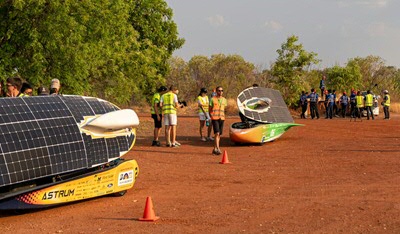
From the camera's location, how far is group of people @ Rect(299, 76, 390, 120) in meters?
34.7

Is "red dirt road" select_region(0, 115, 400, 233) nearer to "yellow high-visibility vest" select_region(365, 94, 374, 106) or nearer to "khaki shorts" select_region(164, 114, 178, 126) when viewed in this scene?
"khaki shorts" select_region(164, 114, 178, 126)

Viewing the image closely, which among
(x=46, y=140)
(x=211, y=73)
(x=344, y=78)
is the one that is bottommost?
(x=46, y=140)

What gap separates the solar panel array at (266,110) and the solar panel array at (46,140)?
366 inches

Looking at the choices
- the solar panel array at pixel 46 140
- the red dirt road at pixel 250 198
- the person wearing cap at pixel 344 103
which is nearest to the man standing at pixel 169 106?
the red dirt road at pixel 250 198

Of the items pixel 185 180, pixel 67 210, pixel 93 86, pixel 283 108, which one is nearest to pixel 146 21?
pixel 93 86

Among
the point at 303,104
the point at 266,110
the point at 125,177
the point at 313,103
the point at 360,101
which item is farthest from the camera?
the point at 303,104

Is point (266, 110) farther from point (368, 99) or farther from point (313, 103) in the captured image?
point (313, 103)

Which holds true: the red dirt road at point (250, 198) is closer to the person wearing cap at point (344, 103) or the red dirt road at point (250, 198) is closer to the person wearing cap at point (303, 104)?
the person wearing cap at point (303, 104)

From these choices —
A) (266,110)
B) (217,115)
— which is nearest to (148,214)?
(217,115)

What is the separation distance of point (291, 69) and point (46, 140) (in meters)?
32.8

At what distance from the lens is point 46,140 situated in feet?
30.5

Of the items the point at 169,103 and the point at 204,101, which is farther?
the point at 204,101

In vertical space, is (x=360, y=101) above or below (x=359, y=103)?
above

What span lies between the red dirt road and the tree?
76.7 feet
